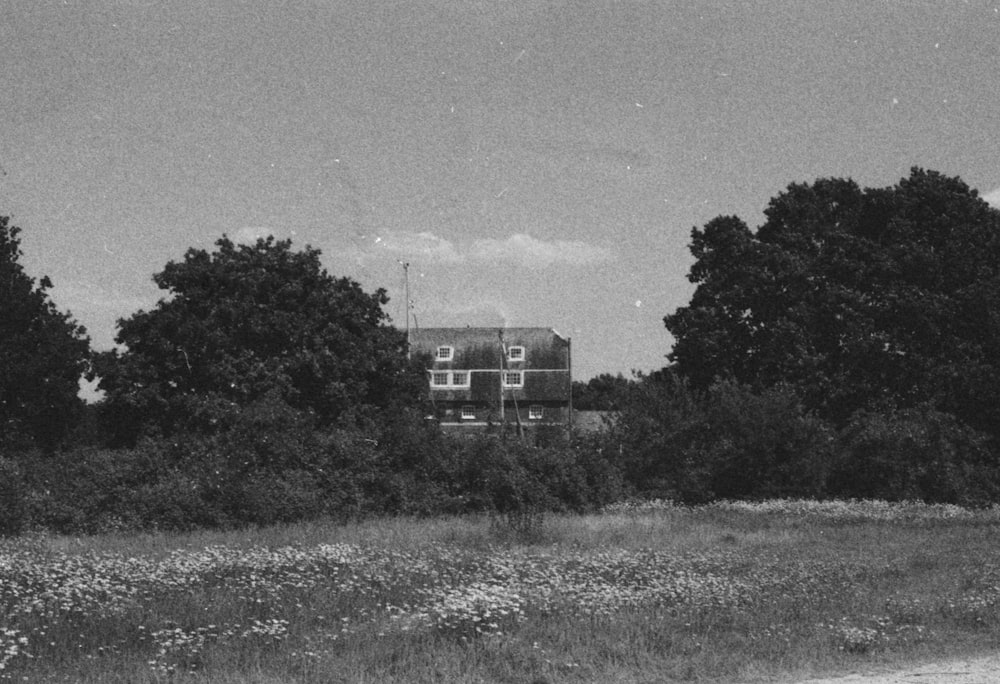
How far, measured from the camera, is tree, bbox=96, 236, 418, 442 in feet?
138

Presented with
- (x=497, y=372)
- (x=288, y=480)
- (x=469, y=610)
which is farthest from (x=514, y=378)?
(x=469, y=610)

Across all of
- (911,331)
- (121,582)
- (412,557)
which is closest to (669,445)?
(911,331)

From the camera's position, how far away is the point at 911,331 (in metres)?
43.5

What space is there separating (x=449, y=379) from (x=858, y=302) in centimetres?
4963

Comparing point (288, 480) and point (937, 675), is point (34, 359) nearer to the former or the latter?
point (288, 480)

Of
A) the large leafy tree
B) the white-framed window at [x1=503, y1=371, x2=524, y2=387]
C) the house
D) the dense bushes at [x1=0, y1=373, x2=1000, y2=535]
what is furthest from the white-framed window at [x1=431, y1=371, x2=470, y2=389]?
the dense bushes at [x1=0, y1=373, x2=1000, y2=535]

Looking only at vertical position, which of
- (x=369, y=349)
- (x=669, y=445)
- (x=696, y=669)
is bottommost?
(x=696, y=669)

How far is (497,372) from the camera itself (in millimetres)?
87125

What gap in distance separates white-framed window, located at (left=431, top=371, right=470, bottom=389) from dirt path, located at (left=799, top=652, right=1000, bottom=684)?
255 ft

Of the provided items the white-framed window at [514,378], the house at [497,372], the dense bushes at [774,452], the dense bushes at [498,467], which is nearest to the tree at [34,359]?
the dense bushes at [498,467]

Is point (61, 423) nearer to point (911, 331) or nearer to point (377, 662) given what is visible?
point (911, 331)

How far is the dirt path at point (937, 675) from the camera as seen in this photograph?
33.8ft

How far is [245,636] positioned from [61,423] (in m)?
39.3

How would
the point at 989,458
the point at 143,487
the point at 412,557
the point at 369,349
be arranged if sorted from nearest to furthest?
the point at 412,557 < the point at 143,487 < the point at 989,458 < the point at 369,349
